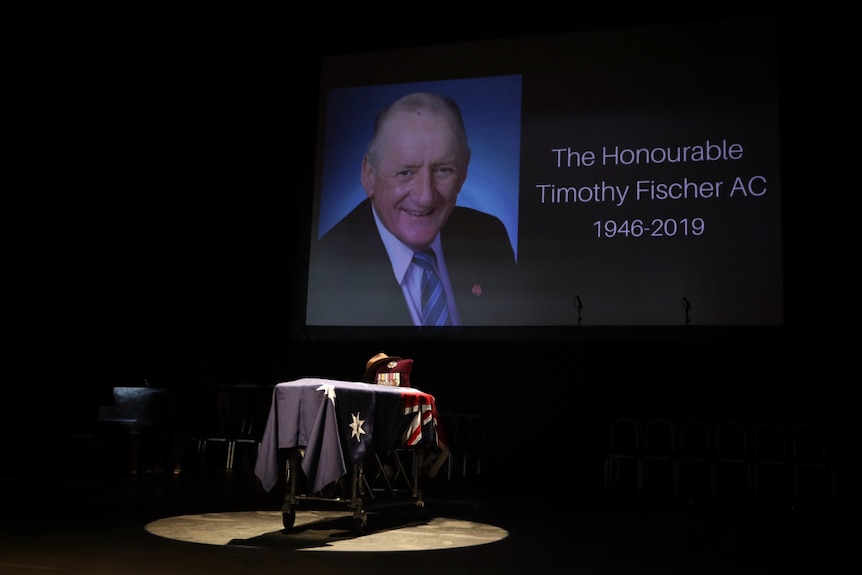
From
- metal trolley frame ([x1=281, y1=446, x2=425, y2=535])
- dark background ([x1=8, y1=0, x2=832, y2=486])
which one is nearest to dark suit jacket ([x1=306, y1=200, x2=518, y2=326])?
dark background ([x1=8, y1=0, x2=832, y2=486])

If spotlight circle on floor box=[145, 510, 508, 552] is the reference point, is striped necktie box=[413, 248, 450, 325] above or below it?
above

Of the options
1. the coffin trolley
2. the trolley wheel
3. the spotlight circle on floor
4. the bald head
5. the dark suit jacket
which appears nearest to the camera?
the spotlight circle on floor

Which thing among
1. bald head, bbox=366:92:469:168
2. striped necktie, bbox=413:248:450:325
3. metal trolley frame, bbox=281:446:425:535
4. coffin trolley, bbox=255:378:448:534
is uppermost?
bald head, bbox=366:92:469:168

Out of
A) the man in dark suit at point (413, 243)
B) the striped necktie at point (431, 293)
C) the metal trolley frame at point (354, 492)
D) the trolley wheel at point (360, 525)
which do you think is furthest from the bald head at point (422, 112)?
the trolley wheel at point (360, 525)

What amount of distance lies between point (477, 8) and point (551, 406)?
12.5ft

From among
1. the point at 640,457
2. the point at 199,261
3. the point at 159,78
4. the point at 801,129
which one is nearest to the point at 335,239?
the point at 199,261

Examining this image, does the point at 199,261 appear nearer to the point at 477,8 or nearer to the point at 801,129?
the point at 477,8

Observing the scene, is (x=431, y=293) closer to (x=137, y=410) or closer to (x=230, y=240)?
(x=230, y=240)

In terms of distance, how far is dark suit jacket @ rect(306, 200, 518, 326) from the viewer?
7.70 m

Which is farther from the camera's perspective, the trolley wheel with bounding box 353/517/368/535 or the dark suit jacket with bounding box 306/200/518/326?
the dark suit jacket with bounding box 306/200/518/326

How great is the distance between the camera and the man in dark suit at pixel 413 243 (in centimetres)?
776

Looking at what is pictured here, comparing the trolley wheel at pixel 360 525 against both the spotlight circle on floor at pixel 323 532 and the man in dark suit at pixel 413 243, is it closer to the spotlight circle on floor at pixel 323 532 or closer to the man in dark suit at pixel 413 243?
the spotlight circle on floor at pixel 323 532

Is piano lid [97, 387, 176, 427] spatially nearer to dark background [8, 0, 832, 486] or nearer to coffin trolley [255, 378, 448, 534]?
dark background [8, 0, 832, 486]

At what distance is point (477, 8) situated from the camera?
8289 millimetres
